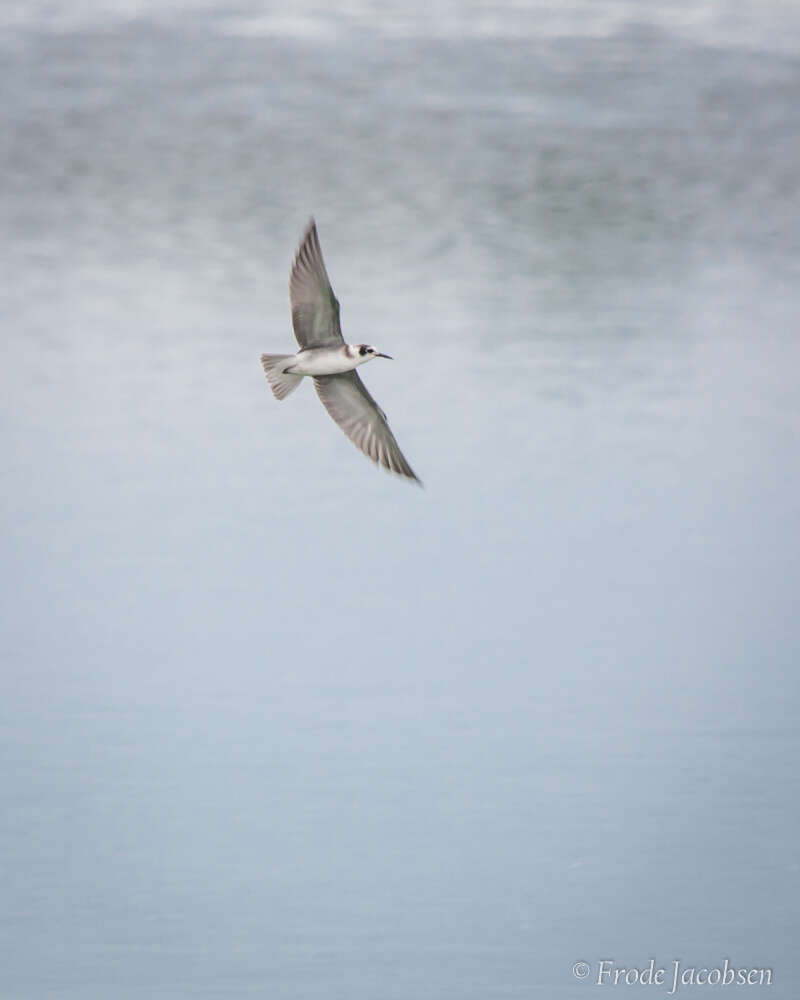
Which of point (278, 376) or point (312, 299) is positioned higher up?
point (312, 299)

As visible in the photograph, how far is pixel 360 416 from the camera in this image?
3412 mm

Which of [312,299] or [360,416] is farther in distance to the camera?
[360,416]

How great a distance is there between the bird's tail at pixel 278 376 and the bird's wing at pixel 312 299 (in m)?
0.07

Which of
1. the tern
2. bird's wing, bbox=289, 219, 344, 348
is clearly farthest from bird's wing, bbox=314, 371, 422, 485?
bird's wing, bbox=289, 219, 344, 348

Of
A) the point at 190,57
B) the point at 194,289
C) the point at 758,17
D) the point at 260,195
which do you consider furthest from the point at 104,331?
the point at 758,17

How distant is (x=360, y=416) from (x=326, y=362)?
182 mm

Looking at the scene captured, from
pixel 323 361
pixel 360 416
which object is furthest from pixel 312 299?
pixel 360 416

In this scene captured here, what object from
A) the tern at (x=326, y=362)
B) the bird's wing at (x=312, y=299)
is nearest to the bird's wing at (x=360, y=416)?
the tern at (x=326, y=362)

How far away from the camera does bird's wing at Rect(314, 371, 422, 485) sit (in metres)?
3.37

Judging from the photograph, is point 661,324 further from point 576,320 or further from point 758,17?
point 758,17

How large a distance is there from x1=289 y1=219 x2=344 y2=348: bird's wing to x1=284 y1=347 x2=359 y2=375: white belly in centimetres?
2

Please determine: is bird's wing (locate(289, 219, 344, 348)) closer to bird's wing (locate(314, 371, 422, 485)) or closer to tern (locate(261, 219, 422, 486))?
tern (locate(261, 219, 422, 486))

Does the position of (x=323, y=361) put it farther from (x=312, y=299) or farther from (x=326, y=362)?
(x=312, y=299)

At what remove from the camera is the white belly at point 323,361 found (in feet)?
10.7
